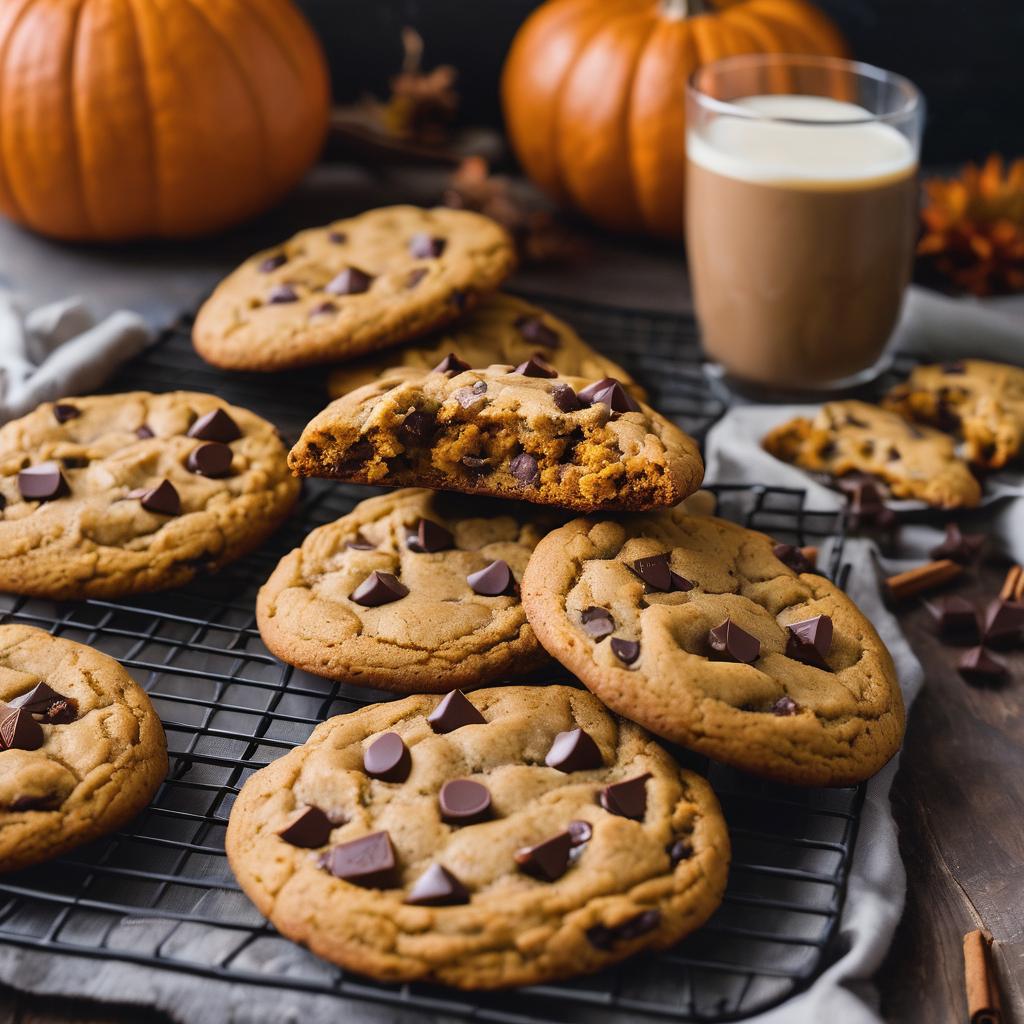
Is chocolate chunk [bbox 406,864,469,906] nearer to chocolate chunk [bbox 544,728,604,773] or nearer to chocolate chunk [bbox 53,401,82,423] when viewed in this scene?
chocolate chunk [bbox 544,728,604,773]

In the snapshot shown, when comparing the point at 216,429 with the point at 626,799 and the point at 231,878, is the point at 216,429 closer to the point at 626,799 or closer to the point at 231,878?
the point at 231,878

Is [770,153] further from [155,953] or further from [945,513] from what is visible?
[155,953]

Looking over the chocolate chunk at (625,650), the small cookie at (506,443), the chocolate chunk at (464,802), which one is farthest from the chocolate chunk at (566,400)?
the chocolate chunk at (464,802)

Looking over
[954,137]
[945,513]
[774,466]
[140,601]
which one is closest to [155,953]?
[140,601]

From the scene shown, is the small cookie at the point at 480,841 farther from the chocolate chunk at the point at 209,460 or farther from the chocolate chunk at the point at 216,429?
the chocolate chunk at the point at 216,429

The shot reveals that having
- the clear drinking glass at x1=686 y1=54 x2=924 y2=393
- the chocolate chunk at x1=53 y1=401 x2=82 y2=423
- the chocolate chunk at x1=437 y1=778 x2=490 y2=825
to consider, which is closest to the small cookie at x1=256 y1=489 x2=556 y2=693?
the chocolate chunk at x1=437 y1=778 x2=490 y2=825
